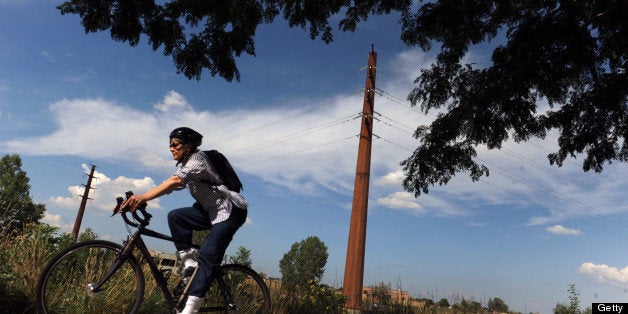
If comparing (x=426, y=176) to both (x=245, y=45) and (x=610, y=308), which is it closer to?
(x=610, y=308)

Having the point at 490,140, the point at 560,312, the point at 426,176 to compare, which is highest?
the point at 490,140

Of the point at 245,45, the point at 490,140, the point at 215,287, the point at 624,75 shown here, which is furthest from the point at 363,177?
the point at 215,287

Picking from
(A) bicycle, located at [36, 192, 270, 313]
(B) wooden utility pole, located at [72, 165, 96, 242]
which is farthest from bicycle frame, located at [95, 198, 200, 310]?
(B) wooden utility pole, located at [72, 165, 96, 242]

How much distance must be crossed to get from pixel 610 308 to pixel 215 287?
7.43m

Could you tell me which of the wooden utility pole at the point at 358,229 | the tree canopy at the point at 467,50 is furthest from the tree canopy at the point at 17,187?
the tree canopy at the point at 467,50

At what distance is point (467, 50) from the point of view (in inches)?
377

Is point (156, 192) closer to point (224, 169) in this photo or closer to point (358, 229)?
point (224, 169)

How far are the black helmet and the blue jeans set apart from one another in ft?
2.20

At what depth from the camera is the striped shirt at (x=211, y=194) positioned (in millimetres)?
4203

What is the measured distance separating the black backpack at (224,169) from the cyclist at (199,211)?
0.23 feet

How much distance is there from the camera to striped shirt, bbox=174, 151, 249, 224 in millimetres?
4203

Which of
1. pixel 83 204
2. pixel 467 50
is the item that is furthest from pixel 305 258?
pixel 467 50

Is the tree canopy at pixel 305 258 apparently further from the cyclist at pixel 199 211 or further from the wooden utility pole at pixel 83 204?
the cyclist at pixel 199 211

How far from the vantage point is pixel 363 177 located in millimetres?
19359
